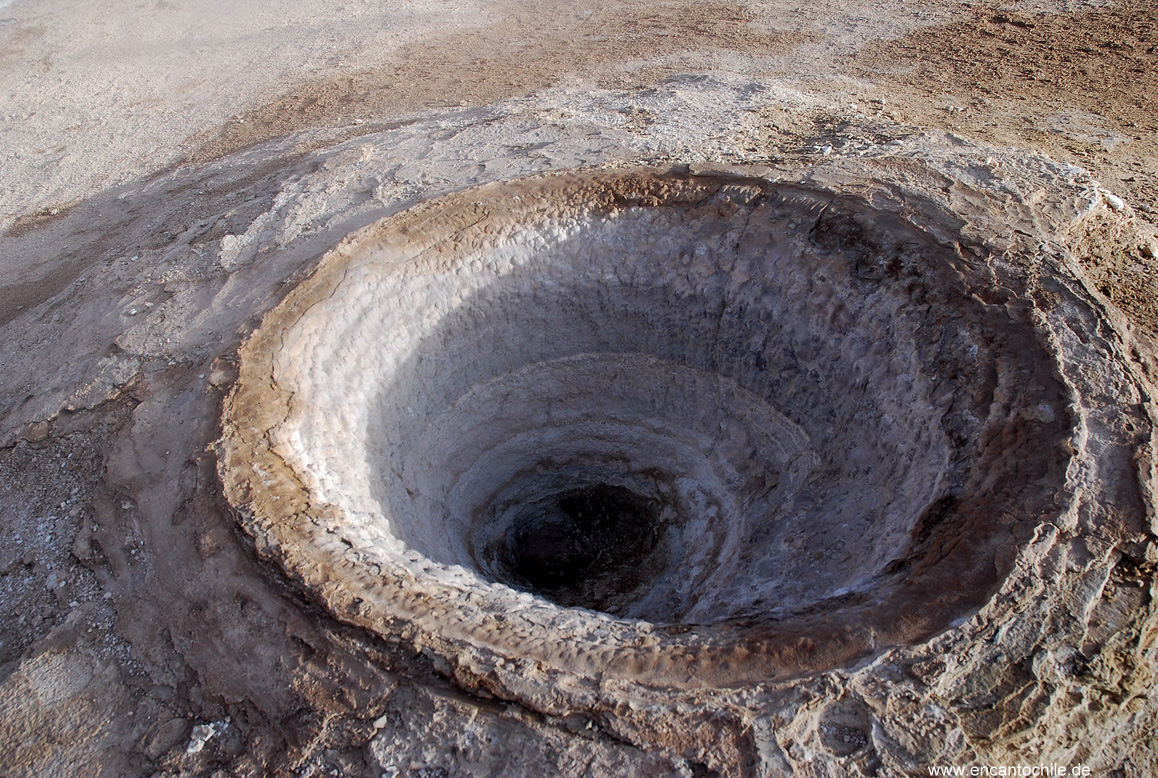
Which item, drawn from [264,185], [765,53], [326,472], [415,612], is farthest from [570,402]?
[765,53]

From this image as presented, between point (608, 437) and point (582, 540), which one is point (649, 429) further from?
point (582, 540)

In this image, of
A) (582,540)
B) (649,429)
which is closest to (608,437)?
(649,429)

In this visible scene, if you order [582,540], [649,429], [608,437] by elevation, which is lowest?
[582,540]

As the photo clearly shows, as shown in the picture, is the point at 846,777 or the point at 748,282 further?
the point at 748,282

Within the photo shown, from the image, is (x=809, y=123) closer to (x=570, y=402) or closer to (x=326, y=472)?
(x=570, y=402)

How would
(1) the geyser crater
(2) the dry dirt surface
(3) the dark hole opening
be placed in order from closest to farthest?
(2) the dry dirt surface
(1) the geyser crater
(3) the dark hole opening

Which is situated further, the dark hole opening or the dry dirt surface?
the dark hole opening

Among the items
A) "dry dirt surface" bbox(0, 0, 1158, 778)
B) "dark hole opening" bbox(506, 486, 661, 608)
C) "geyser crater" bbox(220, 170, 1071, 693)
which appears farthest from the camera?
"dark hole opening" bbox(506, 486, 661, 608)
